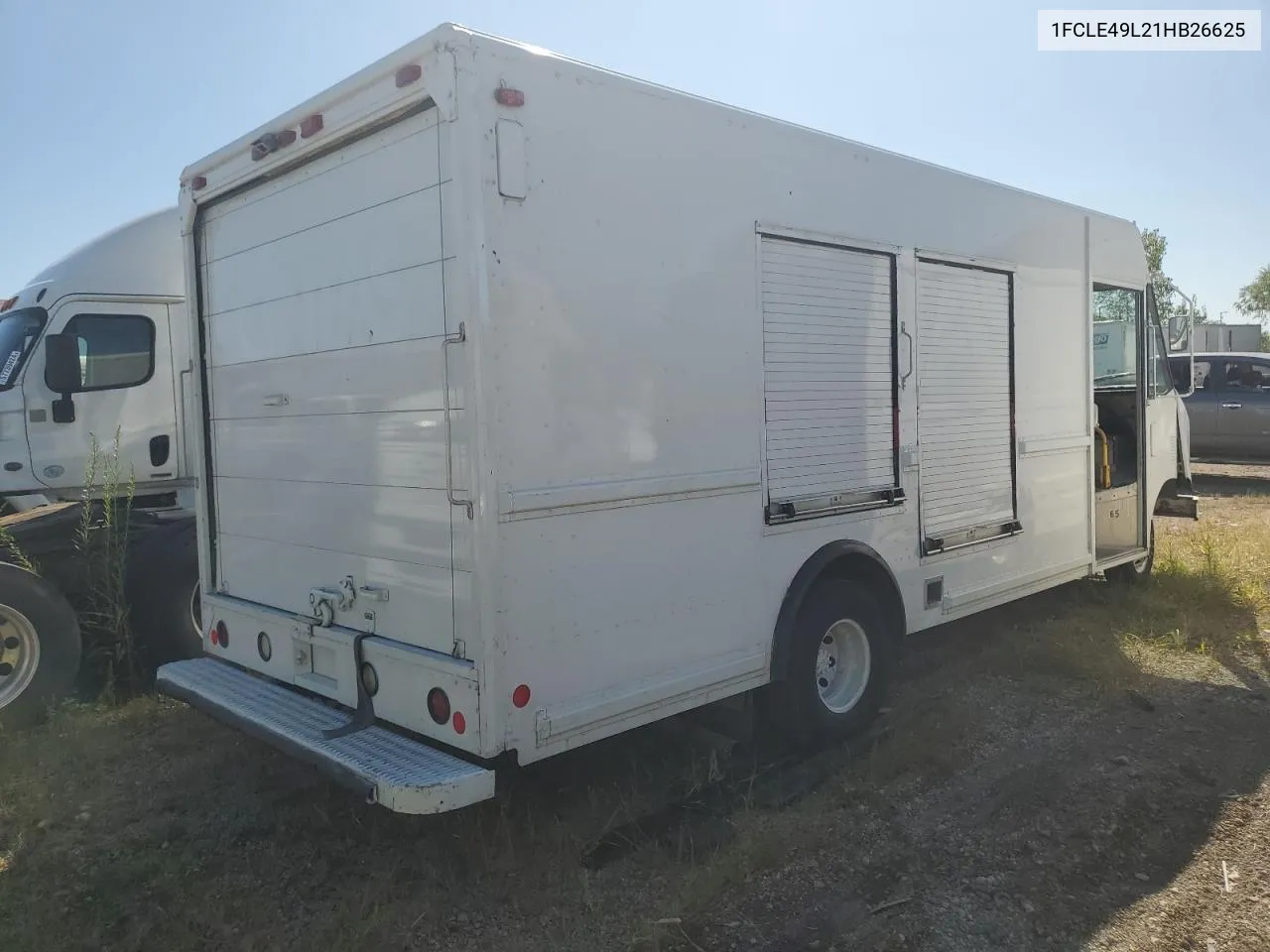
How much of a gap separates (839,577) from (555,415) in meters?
1.98

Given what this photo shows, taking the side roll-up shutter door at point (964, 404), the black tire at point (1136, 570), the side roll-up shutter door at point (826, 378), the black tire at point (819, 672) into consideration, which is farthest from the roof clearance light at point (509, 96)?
the black tire at point (1136, 570)

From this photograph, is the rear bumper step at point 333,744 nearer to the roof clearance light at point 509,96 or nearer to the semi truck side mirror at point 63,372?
the roof clearance light at point 509,96

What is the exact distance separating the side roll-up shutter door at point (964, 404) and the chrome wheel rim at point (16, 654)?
16.3 feet

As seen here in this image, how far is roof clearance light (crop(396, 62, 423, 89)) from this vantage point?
3381 millimetres

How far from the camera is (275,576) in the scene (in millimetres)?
4465

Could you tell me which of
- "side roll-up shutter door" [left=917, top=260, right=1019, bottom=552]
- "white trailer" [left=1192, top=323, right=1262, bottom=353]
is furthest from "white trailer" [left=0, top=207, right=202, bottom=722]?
"white trailer" [left=1192, top=323, right=1262, bottom=353]

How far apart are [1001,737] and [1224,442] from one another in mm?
12358

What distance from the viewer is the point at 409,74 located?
3420mm

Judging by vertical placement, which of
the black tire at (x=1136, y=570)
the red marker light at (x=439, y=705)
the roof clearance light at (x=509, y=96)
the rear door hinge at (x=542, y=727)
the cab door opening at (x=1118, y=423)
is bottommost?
the black tire at (x=1136, y=570)

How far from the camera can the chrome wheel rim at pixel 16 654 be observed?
540 cm

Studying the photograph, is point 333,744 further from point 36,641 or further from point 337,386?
point 36,641

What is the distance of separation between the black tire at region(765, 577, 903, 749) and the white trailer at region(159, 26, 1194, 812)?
0.02m

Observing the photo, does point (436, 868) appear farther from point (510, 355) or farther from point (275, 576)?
point (510, 355)

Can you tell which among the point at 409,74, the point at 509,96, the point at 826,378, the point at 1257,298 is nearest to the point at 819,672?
the point at 826,378
